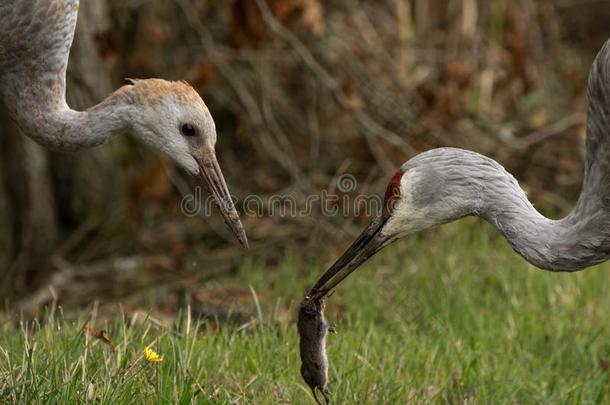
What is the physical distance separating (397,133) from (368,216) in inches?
38.4

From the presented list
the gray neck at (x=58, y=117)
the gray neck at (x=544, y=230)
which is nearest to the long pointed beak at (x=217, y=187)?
the gray neck at (x=58, y=117)

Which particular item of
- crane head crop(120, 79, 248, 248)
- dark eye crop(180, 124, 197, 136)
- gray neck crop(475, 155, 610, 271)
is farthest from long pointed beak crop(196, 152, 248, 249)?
gray neck crop(475, 155, 610, 271)

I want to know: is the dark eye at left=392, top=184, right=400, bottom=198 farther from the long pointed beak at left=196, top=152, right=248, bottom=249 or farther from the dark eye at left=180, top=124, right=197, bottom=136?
the dark eye at left=180, top=124, right=197, bottom=136

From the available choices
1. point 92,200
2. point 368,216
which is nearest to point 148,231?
point 92,200

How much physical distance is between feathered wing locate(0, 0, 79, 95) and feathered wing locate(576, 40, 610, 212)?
2718 mm

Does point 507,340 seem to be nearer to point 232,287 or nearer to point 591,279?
point 591,279

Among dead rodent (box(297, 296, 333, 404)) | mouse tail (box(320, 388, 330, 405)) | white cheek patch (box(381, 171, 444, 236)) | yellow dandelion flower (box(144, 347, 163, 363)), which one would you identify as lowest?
mouse tail (box(320, 388, 330, 405))

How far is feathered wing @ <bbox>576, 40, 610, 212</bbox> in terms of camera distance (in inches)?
196

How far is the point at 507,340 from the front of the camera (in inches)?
245

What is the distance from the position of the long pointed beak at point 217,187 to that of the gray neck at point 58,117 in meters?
0.49

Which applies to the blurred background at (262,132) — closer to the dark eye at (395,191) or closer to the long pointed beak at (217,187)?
the long pointed beak at (217,187)

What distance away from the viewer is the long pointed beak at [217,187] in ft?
18.7

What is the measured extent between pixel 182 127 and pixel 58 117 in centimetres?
73

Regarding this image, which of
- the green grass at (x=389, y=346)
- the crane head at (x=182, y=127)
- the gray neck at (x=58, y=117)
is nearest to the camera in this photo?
the green grass at (x=389, y=346)
